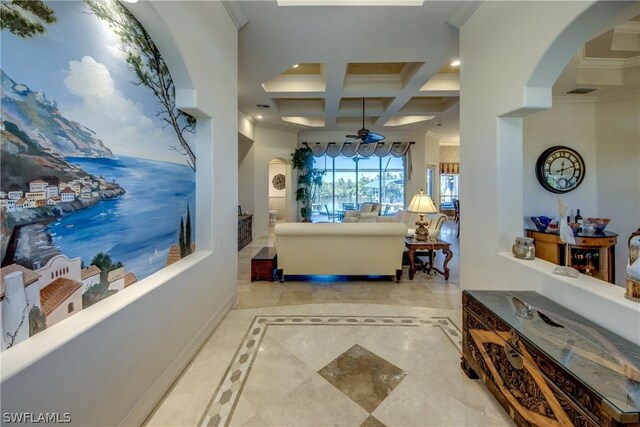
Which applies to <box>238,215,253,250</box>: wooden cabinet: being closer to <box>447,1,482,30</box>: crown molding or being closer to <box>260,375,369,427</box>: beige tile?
<box>260,375,369,427</box>: beige tile

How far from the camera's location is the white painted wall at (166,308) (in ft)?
3.45

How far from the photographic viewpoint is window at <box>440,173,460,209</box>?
1213 centimetres

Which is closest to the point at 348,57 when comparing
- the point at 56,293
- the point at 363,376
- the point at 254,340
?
the point at 254,340

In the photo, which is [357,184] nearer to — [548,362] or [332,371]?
[332,371]

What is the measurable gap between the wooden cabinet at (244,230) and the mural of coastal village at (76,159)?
4236 mm

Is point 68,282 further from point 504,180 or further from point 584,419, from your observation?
point 504,180

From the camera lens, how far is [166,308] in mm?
1796

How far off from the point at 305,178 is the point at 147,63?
6694 mm

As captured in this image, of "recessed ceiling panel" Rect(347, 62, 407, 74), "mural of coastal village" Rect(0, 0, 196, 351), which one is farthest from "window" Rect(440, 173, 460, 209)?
"mural of coastal village" Rect(0, 0, 196, 351)

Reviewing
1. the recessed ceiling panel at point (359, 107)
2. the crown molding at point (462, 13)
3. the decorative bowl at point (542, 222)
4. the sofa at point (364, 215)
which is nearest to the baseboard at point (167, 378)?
the crown molding at point (462, 13)

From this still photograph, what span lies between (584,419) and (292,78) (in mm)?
5670

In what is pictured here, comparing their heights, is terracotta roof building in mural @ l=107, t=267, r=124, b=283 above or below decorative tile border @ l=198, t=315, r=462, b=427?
above

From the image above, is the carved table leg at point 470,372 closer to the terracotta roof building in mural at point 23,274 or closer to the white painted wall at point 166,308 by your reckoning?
the white painted wall at point 166,308
